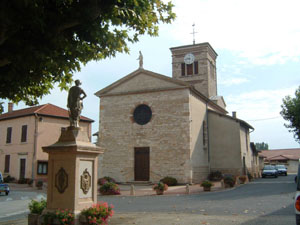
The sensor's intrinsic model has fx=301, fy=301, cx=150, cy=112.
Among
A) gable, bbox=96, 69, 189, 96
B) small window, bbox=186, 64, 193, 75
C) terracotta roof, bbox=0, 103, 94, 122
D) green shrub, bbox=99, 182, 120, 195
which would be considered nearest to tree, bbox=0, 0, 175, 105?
green shrub, bbox=99, 182, 120, 195

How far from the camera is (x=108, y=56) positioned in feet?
27.0

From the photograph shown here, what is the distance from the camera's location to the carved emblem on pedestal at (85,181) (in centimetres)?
717

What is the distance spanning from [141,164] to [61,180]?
1736 cm

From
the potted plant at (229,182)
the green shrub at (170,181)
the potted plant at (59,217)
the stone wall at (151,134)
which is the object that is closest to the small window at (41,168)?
the stone wall at (151,134)

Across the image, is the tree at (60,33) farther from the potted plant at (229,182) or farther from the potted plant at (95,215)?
the potted plant at (229,182)

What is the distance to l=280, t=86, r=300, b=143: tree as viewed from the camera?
3102cm

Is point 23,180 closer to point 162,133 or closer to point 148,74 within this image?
point 162,133

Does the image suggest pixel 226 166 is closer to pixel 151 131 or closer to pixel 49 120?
pixel 151 131

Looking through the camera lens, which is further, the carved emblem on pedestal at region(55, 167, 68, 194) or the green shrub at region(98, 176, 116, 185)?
the green shrub at region(98, 176, 116, 185)

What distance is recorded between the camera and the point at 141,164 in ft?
79.4

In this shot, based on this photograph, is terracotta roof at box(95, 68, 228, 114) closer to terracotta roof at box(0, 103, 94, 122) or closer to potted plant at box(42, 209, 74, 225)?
terracotta roof at box(0, 103, 94, 122)

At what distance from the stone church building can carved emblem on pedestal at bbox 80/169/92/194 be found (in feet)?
51.5

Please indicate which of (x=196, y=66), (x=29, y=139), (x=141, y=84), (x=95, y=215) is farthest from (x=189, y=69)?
(x=95, y=215)

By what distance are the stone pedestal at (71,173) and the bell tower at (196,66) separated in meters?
27.9
